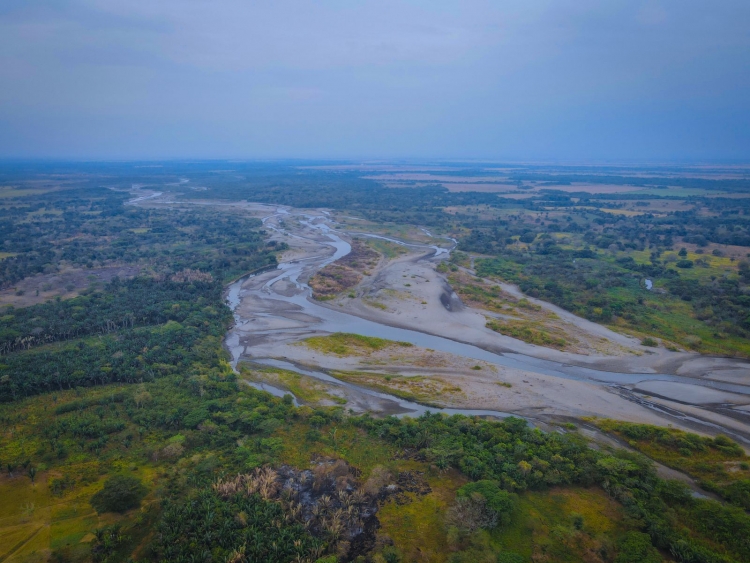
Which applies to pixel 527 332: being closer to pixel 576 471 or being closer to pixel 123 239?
pixel 576 471

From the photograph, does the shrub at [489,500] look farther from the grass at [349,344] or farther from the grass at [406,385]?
the grass at [349,344]

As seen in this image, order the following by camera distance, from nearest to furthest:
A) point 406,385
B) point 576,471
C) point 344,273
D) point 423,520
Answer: point 423,520 < point 576,471 < point 406,385 < point 344,273

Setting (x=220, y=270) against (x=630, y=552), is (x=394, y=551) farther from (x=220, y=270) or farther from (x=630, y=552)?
(x=220, y=270)

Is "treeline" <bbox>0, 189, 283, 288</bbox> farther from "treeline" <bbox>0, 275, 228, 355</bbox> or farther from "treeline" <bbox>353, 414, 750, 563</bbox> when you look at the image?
"treeline" <bbox>353, 414, 750, 563</bbox>

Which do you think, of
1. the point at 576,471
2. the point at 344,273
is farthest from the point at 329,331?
the point at 576,471

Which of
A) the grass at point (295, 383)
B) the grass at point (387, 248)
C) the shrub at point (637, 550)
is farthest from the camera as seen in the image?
the grass at point (387, 248)

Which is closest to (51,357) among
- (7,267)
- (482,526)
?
(482,526)

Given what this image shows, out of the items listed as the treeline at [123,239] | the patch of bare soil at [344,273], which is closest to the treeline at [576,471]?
the patch of bare soil at [344,273]
